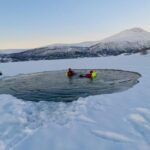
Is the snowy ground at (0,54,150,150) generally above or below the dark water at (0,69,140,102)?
above

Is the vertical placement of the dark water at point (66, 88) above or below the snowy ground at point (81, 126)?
below

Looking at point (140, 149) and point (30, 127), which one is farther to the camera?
point (30, 127)

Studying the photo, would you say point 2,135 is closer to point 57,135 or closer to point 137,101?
point 57,135

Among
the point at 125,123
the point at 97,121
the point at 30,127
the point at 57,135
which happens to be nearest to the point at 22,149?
the point at 57,135

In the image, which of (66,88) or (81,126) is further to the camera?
(66,88)

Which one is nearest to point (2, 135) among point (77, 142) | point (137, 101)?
point (77, 142)

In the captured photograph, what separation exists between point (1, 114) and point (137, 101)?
193 inches

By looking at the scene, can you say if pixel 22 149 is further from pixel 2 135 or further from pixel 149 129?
pixel 149 129

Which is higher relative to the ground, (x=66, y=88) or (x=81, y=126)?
(x=81, y=126)

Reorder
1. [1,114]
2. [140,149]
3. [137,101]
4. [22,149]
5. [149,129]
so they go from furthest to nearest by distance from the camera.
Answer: [137,101]
[1,114]
[149,129]
[22,149]
[140,149]

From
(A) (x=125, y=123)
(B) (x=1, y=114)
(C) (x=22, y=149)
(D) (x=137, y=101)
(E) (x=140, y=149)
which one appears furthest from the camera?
(D) (x=137, y=101)

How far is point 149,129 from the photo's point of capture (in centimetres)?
638

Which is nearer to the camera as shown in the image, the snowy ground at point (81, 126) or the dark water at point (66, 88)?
the snowy ground at point (81, 126)

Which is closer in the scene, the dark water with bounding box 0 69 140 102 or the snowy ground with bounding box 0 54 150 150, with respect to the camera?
the snowy ground with bounding box 0 54 150 150
